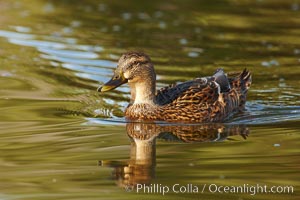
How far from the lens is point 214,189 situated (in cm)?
848

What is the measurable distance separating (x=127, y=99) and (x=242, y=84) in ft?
5.53

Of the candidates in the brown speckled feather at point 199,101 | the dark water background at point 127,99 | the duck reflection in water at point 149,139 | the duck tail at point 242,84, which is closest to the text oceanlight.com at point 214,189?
the dark water background at point 127,99

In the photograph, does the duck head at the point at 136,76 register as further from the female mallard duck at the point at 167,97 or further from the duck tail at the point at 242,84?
the duck tail at the point at 242,84

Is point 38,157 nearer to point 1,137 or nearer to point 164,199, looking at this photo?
point 1,137

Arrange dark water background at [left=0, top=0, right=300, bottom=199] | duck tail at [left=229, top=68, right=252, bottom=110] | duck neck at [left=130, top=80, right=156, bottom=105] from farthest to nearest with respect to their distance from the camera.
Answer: duck tail at [left=229, top=68, right=252, bottom=110], duck neck at [left=130, top=80, right=156, bottom=105], dark water background at [left=0, top=0, right=300, bottom=199]

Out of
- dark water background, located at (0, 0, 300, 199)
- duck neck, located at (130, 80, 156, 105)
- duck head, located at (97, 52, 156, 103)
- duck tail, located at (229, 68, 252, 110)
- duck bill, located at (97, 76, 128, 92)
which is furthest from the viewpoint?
duck tail, located at (229, 68, 252, 110)

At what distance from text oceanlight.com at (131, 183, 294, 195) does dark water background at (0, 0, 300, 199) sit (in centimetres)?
8

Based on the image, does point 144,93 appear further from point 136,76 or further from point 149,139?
point 149,139

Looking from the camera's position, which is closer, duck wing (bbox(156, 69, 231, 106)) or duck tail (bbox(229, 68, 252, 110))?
duck wing (bbox(156, 69, 231, 106))

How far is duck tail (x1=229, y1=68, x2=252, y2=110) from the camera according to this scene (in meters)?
12.7

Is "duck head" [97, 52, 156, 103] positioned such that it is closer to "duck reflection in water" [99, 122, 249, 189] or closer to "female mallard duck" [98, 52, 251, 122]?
"female mallard duck" [98, 52, 251, 122]

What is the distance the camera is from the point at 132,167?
9469 mm

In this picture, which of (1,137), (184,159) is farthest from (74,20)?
(184,159)

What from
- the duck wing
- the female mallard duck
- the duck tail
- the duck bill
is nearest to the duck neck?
the female mallard duck
